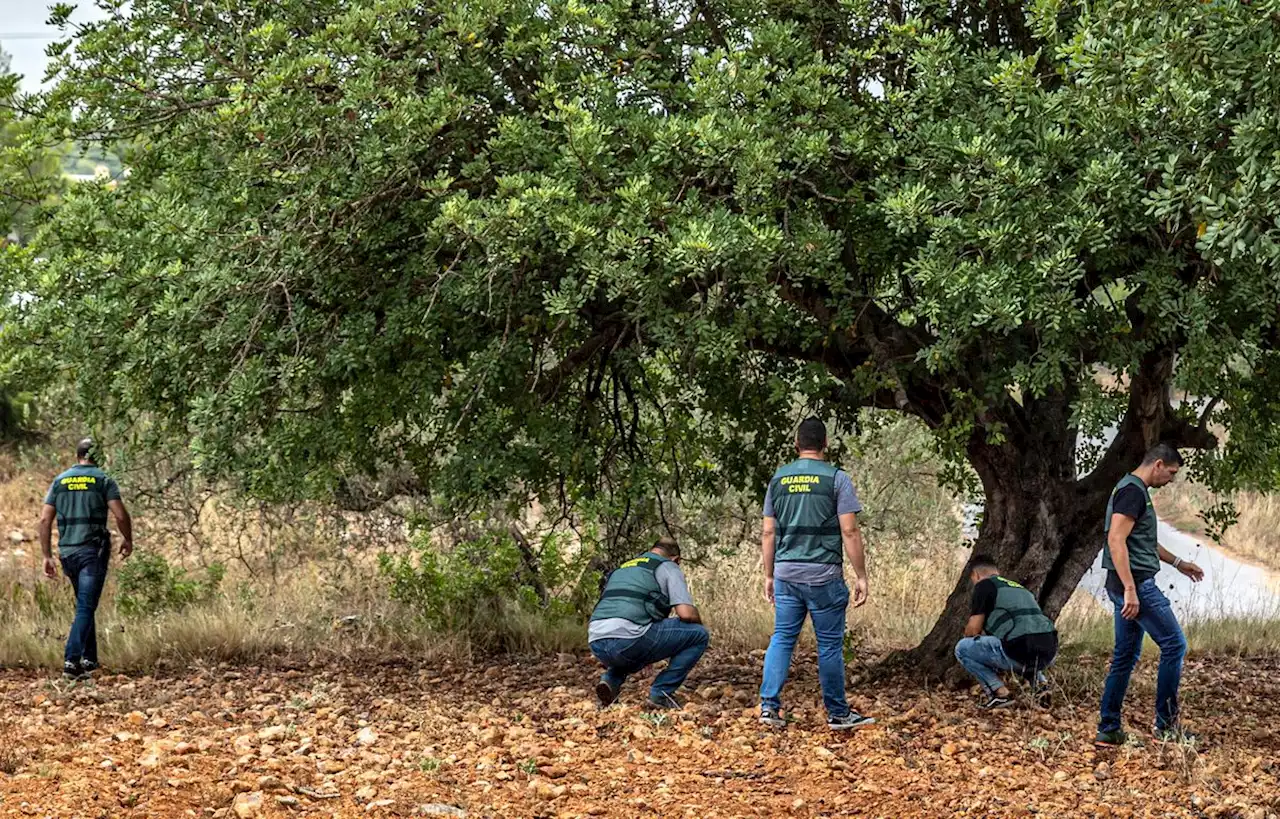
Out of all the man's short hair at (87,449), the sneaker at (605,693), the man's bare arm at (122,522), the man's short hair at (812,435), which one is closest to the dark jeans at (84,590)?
the man's bare arm at (122,522)

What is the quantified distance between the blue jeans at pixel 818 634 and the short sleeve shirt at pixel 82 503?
5077 millimetres

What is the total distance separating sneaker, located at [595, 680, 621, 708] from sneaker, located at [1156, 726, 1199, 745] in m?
3.12

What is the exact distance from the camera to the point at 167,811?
232 inches

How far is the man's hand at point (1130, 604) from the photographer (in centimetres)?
729

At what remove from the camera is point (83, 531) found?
1016 centimetres

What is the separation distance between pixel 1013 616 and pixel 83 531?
6.47m

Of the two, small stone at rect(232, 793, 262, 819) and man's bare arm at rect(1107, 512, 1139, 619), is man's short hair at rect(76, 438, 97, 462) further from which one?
man's bare arm at rect(1107, 512, 1139, 619)

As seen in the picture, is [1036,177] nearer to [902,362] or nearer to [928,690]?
[902,362]

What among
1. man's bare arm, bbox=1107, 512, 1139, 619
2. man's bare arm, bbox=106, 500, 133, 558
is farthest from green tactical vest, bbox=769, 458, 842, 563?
man's bare arm, bbox=106, 500, 133, 558

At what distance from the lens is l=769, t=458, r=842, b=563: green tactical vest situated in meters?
7.64

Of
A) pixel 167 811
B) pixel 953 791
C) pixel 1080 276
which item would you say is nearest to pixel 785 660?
pixel 953 791

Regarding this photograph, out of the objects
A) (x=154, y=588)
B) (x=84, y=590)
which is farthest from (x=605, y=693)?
(x=154, y=588)

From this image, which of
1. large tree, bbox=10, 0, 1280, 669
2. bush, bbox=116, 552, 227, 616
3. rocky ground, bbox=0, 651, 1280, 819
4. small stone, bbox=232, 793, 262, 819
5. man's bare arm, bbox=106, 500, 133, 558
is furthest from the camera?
bush, bbox=116, 552, 227, 616

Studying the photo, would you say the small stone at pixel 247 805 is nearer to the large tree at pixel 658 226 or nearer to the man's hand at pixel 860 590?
the large tree at pixel 658 226
